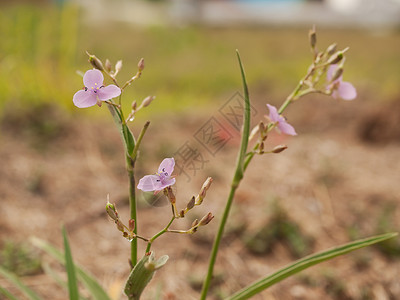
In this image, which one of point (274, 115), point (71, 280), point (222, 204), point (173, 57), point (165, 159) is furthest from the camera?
point (173, 57)

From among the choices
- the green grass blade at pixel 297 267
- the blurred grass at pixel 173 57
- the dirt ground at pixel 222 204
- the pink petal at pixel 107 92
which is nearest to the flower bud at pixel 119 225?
the pink petal at pixel 107 92

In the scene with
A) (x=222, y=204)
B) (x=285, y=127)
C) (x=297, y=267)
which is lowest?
(x=297, y=267)

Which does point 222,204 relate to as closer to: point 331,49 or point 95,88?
point 331,49

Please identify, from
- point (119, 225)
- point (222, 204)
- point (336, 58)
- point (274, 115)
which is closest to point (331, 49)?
point (336, 58)

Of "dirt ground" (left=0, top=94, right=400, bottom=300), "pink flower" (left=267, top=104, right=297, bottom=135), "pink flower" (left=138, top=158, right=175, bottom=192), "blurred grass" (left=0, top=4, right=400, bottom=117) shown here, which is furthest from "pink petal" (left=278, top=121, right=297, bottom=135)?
"blurred grass" (left=0, top=4, right=400, bottom=117)

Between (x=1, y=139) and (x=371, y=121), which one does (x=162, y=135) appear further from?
(x=371, y=121)

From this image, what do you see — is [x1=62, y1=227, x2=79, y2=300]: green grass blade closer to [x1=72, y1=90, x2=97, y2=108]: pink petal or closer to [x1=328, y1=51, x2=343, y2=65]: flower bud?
[x1=72, y1=90, x2=97, y2=108]: pink petal

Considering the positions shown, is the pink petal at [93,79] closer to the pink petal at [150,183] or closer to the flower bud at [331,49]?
the pink petal at [150,183]
